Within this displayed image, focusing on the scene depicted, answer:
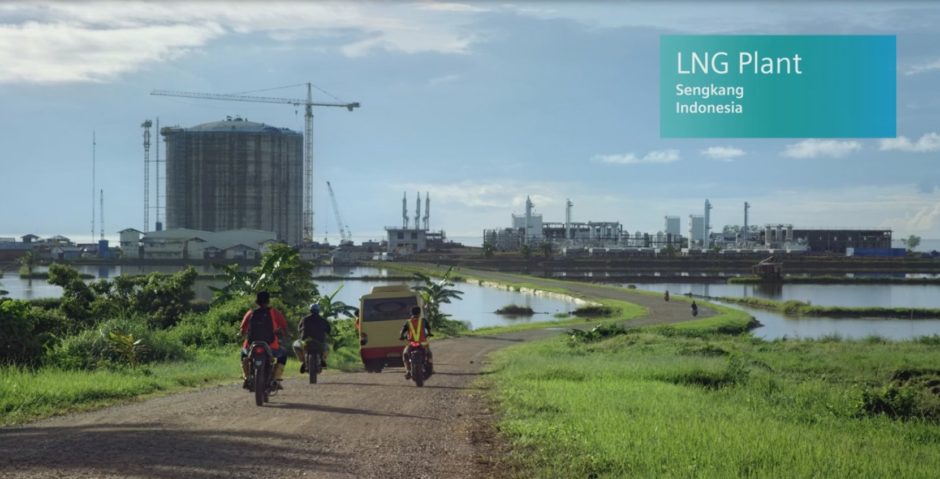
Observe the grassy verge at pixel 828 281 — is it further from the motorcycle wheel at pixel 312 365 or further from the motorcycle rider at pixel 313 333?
the motorcycle wheel at pixel 312 365

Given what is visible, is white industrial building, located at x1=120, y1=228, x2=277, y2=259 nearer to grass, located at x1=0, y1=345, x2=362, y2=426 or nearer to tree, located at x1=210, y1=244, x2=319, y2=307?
tree, located at x1=210, y1=244, x2=319, y2=307

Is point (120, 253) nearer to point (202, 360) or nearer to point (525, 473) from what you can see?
point (202, 360)

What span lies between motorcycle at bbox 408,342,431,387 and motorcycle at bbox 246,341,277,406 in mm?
4622

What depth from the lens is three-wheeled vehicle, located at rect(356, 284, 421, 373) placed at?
2664 centimetres

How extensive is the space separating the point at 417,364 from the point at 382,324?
6.06 meters

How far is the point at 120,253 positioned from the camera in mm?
185625

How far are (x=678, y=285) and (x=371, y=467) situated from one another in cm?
12233

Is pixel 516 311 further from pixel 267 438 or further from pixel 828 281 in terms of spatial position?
pixel 267 438

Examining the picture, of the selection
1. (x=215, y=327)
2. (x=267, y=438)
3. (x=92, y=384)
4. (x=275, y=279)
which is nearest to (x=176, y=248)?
(x=275, y=279)

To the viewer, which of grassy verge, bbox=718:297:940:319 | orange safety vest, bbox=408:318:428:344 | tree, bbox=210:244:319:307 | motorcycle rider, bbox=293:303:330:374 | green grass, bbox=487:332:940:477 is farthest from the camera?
grassy verge, bbox=718:297:940:319

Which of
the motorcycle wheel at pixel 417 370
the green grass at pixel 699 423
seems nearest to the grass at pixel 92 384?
the motorcycle wheel at pixel 417 370

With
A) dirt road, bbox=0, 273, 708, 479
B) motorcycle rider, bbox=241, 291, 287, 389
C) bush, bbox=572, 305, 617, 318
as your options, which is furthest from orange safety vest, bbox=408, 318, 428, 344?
bush, bbox=572, 305, 617, 318

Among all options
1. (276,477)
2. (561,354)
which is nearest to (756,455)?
(276,477)

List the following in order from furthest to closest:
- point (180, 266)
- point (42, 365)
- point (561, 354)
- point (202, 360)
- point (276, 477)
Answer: point (180, 266)
point (561, 354)
point (202, 360)
point (42, 365)
point (276, 477)
